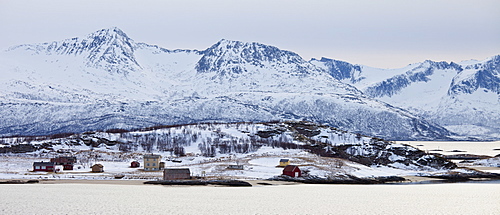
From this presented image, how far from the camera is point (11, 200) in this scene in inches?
3152

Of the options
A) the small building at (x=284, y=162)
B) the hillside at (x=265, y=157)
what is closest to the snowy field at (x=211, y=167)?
the hillside at (x=265, y=157)

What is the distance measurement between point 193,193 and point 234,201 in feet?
37.5

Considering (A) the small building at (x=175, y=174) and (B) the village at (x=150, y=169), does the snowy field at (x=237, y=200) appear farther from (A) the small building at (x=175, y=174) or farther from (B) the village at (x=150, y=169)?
(B) the village at (x=150, y=169)

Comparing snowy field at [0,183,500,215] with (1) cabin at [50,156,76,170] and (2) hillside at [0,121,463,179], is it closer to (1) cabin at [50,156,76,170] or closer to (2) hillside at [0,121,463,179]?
(2) hillside at [0,121,463,179]

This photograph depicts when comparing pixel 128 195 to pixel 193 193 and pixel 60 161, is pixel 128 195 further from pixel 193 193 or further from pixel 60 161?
pixel 60 161

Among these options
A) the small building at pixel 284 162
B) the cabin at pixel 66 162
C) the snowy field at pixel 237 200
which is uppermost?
the cabin at pixel 66 162

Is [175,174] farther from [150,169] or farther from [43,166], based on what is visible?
[43,166]

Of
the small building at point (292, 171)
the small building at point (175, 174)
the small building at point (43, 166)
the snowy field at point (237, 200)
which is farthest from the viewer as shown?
the small building at point (43, 166)

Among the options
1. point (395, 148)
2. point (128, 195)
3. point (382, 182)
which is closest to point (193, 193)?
point (128, 195)

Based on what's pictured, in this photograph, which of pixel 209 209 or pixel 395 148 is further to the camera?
pixel 395 148

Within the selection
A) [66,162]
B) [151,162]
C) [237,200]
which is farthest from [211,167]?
[237,200]

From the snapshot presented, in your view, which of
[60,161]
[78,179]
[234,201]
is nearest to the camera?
[234,201]

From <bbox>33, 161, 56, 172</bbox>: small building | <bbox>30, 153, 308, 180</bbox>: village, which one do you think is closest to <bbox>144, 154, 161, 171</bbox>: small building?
<bbox>30, 153, 308, 180</bbox>: village

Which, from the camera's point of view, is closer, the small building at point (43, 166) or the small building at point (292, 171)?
the small building at point (292, 171)
